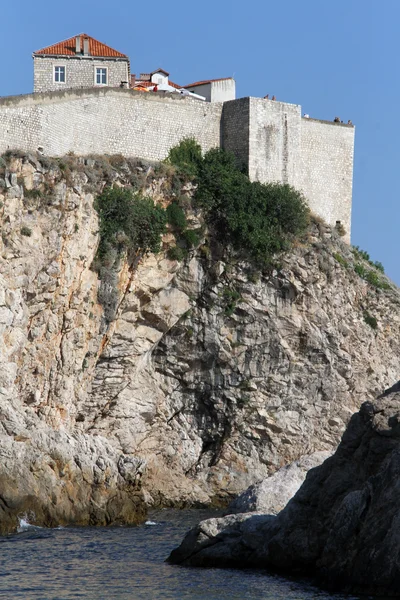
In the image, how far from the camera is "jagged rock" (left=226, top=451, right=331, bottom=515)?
22641 millimetres

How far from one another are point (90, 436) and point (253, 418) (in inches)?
281

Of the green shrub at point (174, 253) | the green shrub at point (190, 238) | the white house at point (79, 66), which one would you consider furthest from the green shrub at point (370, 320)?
the white house at point (79, 66)

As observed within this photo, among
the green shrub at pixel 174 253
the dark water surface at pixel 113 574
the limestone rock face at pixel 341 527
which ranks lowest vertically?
the dark water surface at pixel 113 574

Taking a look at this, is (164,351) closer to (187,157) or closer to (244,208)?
(244,208)

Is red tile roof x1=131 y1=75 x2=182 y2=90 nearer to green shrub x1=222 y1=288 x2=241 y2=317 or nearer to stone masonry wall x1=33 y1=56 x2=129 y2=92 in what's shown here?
stone masonry wall x1=33 y1=56 x2=129 y2=92

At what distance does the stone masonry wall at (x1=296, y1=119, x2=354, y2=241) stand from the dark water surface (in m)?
16.5

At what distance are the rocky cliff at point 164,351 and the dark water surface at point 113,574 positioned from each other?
10.8 feet

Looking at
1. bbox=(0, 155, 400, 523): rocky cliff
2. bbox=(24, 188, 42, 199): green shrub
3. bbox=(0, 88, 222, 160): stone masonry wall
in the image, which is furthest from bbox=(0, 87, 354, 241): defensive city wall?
bbox=(24, 188, 42, 199): green shrub

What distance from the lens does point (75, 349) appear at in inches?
1307

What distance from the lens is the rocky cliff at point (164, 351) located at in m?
30.8

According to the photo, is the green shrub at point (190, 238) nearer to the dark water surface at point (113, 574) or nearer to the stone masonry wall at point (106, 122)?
the stone masonry wall at point (106, 122)

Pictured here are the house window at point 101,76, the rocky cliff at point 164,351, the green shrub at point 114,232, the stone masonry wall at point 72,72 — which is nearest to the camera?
the rocky cliff at point 164,351

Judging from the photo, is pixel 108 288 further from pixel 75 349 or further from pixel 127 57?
pixel 127 57

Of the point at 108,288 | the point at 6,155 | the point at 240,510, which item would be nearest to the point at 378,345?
the point at 108,288
